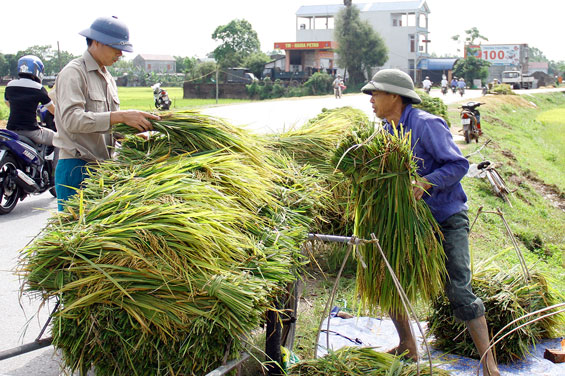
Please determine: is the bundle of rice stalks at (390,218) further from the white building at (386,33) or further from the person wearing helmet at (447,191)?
the white building at (386,33)

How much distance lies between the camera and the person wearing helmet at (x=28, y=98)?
6211 millimetres

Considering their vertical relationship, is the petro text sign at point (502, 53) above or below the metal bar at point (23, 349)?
above

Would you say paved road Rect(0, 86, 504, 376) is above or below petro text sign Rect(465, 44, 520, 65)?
below

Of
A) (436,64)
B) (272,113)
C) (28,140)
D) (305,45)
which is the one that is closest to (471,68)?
(436,64)

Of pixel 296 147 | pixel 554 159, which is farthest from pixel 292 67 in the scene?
pixel 296 147

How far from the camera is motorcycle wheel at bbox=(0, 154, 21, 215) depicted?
625 cm

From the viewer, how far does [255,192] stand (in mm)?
2545

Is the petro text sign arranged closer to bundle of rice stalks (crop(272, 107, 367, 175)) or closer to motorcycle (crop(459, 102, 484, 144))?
motorcycle (crop(459, 102, 484, 144))

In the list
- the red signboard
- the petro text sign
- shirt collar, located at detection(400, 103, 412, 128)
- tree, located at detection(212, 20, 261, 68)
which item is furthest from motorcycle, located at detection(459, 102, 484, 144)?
the petro text sign

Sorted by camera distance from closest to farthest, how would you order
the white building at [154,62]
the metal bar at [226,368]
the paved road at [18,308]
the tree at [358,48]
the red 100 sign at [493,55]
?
the metal bar at [226,368] → the paved road at [18,308] → the tree at [358,48] → the red 100 sign at [493,55] → the white building at [154,62]

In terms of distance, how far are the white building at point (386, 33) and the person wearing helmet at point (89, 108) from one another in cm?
5840

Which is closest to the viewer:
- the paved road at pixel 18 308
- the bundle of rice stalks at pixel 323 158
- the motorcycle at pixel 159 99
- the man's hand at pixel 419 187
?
the man's hand at pixel 419 187

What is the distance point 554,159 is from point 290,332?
1614 cm

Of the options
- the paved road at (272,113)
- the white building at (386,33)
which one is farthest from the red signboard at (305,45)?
the paved road at (272,113)
